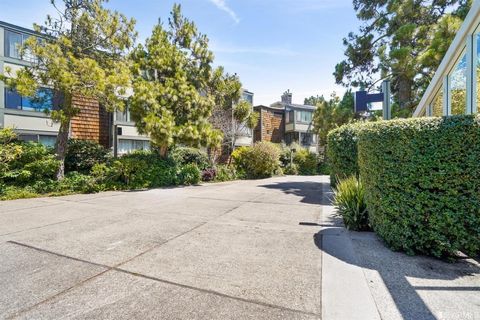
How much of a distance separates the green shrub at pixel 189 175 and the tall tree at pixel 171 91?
1.25 metres

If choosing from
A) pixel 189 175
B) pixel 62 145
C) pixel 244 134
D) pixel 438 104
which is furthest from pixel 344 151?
pixel 244 134

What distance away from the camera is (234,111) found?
60.4 ft

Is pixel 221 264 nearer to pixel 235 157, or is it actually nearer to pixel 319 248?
pixel 319 248

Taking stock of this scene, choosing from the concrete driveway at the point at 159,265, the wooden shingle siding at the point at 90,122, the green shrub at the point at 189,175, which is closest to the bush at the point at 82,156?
the wooden shingle siding at the point at 90,122

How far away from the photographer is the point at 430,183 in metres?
3.46

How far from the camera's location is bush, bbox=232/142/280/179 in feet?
56.2

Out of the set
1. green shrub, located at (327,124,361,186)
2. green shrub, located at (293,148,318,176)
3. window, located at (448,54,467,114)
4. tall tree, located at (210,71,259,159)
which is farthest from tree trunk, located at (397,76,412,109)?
green shrub, located at (293,148,318,176)

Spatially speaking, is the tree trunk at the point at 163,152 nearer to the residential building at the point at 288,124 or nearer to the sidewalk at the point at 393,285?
the sidewalk at the point at 393,285

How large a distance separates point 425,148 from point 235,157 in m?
14.5

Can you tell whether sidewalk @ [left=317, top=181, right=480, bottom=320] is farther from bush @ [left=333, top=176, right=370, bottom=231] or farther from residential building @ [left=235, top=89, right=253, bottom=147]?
residential building @ [left=235, top=89, right=253, bottom=147]

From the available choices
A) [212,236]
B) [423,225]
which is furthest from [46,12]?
[423,225]

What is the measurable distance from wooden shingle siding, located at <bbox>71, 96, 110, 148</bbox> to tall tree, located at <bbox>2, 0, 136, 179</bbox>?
3393 millimetres

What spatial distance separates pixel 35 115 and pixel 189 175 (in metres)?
8.90

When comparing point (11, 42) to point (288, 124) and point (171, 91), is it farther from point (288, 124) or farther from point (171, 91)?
point (288, 124)
